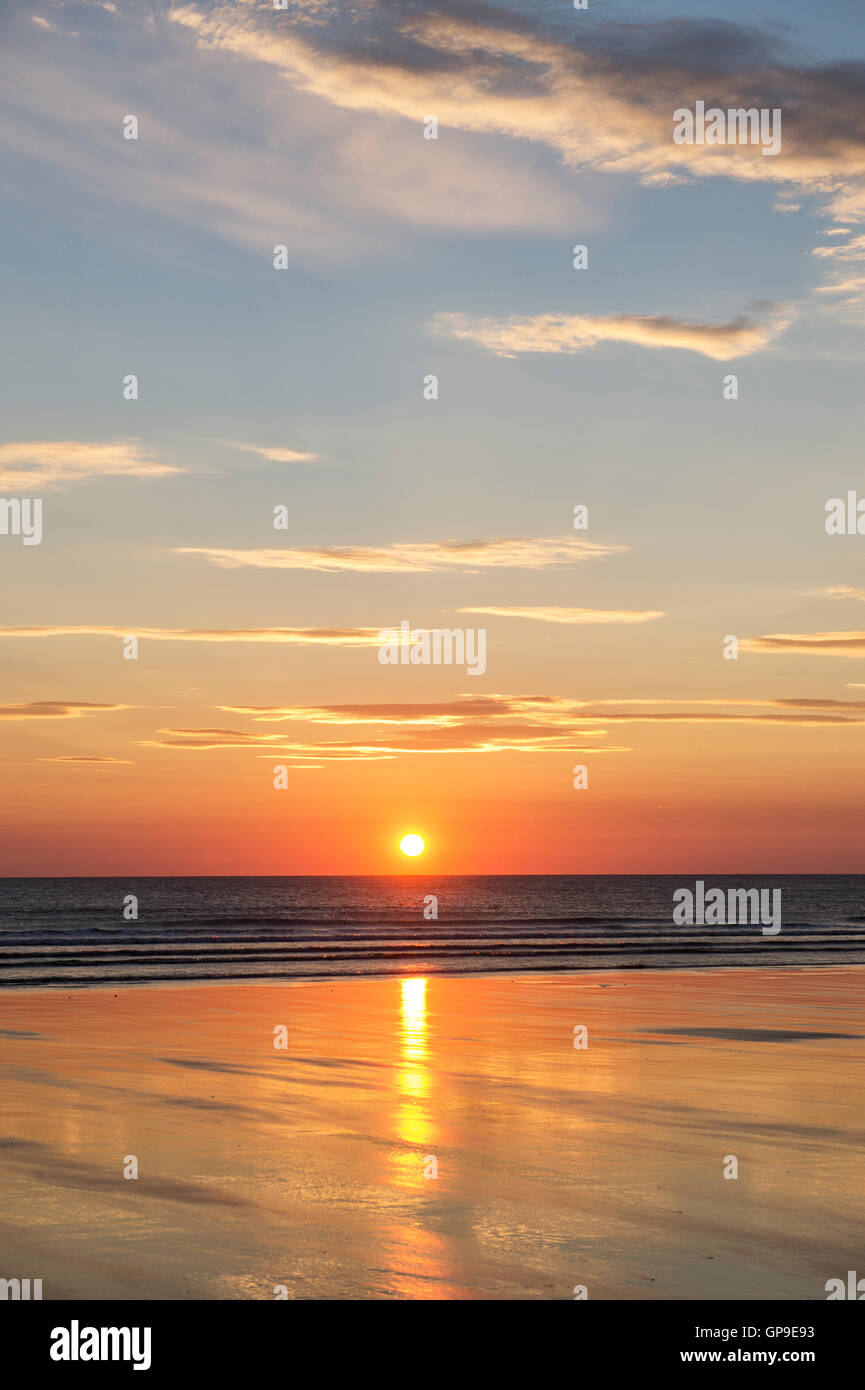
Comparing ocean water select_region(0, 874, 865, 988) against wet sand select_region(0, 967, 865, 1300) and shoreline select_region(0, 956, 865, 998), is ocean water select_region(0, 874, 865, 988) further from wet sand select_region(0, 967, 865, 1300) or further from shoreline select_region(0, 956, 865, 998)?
wet sand select_region(0, 967, 865, 1300)

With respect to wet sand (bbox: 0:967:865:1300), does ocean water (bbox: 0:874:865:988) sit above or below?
above

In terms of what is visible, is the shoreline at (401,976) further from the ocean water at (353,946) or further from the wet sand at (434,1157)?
the wet sand at (434,1157)

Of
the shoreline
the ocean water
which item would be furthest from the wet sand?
the ocean water

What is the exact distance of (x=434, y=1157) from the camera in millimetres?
12375

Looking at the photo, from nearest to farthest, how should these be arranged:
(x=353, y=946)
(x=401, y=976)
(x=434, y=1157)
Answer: (x=434, y=1157) → (x=401, y=976) → (x=353, y=946)

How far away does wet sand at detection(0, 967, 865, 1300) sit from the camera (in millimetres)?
8922

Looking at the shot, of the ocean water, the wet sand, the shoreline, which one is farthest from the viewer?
the ocean water

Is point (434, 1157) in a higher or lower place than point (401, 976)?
lower

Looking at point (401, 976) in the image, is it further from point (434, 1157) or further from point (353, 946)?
point (434, 1157)

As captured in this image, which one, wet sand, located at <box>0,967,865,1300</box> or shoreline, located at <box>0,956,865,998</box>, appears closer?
wet sand, located at <box>0,967,865,1300</box>

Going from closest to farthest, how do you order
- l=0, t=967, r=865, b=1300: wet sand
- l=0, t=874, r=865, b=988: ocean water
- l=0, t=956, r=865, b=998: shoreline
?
l=0, t=967, r=865, b=1300: wet sand → l=0, t=956, r=865, b=998: shoreline → l=0, t=874, r=865, b=988: ocean water

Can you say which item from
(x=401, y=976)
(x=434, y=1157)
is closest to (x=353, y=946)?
(x=401, y=976)
